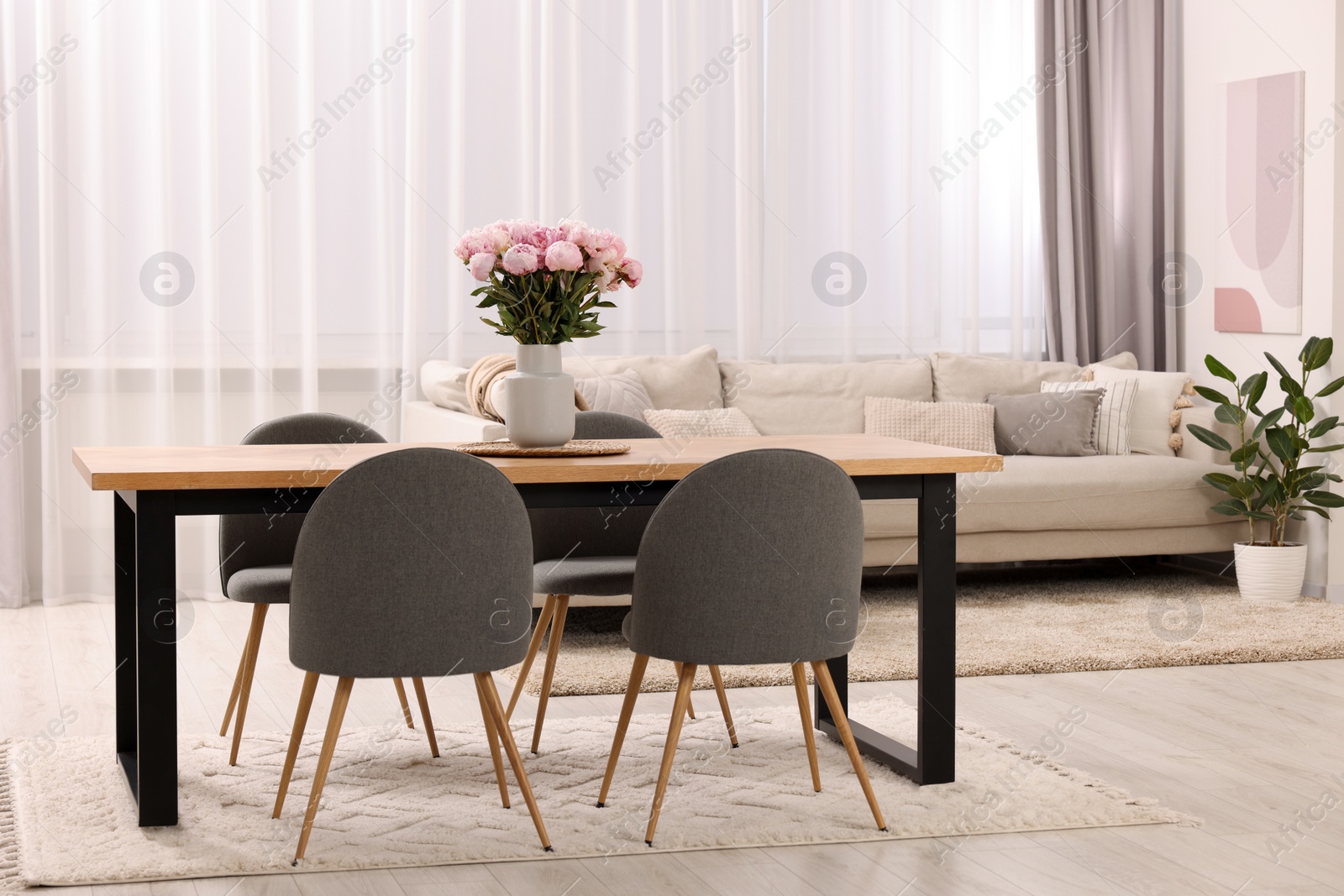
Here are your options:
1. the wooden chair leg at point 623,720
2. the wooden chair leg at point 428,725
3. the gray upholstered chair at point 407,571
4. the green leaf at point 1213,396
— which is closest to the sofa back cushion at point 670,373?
the green leaf at point 1213,396

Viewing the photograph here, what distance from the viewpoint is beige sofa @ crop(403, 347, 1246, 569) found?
4992 millimetres

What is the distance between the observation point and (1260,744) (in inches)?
131

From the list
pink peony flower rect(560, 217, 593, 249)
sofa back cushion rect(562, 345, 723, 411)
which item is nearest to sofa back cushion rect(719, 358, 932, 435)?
sofa back cushion rect(562, 345, 723, 411)

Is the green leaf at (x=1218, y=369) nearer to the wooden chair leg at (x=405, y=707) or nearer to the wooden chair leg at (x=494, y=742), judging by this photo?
the wooden chair leg at (x=405, y=707)

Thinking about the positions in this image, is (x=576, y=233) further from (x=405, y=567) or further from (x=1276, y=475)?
(x=1276, y=475)

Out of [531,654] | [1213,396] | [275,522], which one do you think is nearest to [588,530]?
[531,654]

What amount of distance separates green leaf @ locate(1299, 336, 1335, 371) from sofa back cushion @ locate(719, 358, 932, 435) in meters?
1.38

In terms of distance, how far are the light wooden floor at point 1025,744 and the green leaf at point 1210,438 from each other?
45.8 inches

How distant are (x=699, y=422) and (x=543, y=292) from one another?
2.16 meters

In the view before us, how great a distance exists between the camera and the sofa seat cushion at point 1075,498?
16.3 feet

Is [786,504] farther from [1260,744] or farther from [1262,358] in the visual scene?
[1262,358]

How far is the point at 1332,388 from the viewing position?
16.3ft

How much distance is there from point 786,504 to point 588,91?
3.41m

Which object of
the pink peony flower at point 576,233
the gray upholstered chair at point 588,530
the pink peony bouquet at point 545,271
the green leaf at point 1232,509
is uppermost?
the pink peony flower at point 576,233
